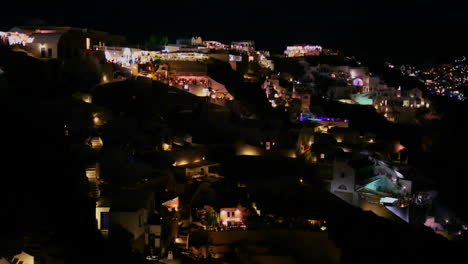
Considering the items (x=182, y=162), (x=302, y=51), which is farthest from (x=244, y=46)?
(x=182, y=162)

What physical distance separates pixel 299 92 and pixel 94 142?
25777mm

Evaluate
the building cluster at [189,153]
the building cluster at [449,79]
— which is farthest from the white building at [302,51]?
the building cluster at [189,153]

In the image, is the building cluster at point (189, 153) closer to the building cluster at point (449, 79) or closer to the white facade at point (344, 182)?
the white facade at point (344, 182)

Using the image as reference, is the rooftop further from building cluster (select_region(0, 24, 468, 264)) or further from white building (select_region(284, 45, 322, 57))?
white building (select_region(284, 45, 322, 57))

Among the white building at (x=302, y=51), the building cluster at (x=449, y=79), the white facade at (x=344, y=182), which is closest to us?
the white facade at (x=344, y=182)

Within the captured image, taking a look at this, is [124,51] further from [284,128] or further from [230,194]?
[230,194]

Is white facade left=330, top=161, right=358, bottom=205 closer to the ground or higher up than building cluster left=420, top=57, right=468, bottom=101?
closer to the ground

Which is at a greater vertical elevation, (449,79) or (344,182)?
(449,79)

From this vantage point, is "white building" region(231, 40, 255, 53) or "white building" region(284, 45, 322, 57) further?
"white building" region(284, 45, 322, 57)

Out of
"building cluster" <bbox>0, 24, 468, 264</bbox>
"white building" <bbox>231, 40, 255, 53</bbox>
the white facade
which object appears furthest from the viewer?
"white building" <bbox>231, 40, 255, 53</bbox>

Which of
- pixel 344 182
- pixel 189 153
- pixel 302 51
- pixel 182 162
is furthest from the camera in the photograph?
pixel 302 51

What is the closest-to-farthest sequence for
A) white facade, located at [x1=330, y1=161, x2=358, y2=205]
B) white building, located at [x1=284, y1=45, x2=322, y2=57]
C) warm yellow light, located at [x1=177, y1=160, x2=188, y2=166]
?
warm yellow light, located at [x1=177, y1=160, x2=188, y2=166], white facade, located at [x1=330, y1=161, x2=358, y2=205], white building, located at [x1=284, y1=45, x2=322, y2=57]

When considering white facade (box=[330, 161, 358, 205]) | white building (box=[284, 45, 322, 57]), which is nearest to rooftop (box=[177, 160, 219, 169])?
white facade (box=[330, 161, 358, 205])

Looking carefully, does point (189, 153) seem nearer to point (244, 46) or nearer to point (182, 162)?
point (182, 162)
